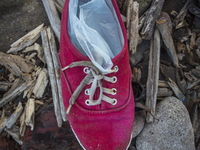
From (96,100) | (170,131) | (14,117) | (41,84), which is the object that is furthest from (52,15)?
(170,131)

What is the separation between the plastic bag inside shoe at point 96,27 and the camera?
1473 mm

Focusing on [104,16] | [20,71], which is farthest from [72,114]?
[104,16]

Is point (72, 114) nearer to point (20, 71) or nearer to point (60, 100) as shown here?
point (60, 100)

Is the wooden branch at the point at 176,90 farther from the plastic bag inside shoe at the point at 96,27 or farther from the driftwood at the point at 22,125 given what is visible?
the driftwood at the point at 22,125

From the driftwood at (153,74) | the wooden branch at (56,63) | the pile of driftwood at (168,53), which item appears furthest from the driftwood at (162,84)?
the wooden branch at (56,63)

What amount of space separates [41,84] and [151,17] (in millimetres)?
1753

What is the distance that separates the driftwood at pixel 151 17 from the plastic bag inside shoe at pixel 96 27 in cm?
51

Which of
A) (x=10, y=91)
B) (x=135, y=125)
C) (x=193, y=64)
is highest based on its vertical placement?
(x=10, y=91)

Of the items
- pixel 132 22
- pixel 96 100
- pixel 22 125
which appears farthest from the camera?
pixel 132 22

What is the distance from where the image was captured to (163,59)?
2193mm

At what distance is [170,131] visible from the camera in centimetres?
184

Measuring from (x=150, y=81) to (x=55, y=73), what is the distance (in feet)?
4.36

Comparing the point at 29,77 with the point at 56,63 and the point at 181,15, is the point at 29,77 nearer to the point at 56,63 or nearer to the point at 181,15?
the point at 56,63

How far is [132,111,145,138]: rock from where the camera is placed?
1.88 meters
